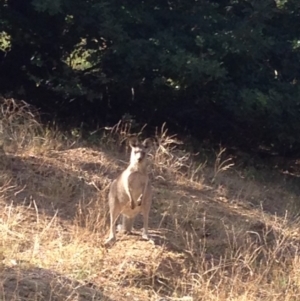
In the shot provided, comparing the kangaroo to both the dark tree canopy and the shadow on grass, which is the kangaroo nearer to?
the shadow on grass

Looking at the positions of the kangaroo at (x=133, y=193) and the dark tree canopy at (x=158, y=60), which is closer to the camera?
the kangaroo at (x=133, y=193)

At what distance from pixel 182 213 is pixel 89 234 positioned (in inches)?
72.0

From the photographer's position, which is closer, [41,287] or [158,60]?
[41,287]

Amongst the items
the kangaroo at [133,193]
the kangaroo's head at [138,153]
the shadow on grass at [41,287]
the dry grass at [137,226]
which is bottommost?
the dry grass at [137,226]

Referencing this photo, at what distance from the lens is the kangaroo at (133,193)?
8820 mm

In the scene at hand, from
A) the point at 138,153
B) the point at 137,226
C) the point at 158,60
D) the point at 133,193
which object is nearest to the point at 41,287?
the point at 133,193

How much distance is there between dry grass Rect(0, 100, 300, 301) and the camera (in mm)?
7750

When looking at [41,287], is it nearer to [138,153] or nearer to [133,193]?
[133,193]

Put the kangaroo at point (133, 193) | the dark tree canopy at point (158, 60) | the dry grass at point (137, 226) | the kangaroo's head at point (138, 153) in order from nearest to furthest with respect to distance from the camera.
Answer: the dry grass at point (137, 226) < the kangaroo at point (133, 193) < the kangaroo's head at point (138, 153) < the dark tree canopy at point (158, 60)

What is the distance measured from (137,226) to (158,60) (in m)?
3.39

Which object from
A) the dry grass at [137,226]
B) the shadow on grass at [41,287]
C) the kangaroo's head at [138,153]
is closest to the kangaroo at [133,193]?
the kangaroo's head at [138,153]

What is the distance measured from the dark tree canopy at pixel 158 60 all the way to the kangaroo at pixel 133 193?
3.47 metres

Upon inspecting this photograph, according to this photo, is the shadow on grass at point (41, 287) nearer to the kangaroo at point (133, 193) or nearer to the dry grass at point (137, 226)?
the dry grass at point (137, 226)

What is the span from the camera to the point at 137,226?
385 inches
